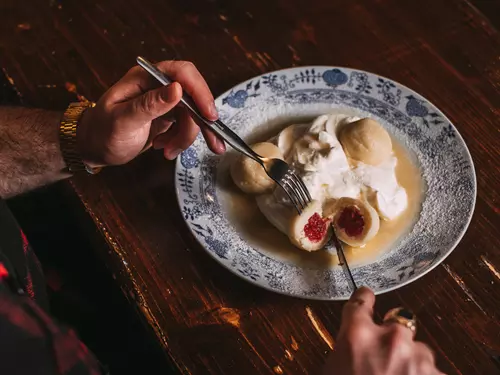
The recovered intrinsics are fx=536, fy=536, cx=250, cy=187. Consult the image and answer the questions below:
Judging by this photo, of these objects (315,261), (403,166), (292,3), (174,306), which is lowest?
(174,306)

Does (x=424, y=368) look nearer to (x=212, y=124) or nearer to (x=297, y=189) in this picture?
(x=297, y=189)

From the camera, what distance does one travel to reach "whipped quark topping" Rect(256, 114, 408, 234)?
3.66 ft

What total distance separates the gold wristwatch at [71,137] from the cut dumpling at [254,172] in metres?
0.32

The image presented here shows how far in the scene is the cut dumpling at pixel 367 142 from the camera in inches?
45.3

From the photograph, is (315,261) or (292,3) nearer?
(315,261)

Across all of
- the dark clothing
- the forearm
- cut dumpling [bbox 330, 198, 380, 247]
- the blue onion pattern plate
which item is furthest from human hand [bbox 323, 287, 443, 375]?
the forearm

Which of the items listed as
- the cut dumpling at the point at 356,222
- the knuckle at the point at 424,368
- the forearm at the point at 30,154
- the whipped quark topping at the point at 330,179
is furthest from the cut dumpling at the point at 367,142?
the forearm at the point at 30,154

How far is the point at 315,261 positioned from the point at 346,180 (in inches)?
7.6

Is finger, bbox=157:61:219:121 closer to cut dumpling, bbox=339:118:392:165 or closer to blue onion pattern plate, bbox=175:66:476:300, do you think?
blue onion pattern plate, bbox=175:66:476:300

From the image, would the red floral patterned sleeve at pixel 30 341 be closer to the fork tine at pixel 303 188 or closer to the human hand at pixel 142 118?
the human hand at pixel 142 118

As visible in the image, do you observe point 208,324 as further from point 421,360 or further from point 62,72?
point 62,72

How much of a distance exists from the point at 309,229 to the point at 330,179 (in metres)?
0.14

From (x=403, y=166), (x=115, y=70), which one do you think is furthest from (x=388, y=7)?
(x=115, y=70)

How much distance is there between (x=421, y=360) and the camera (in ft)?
2.63
